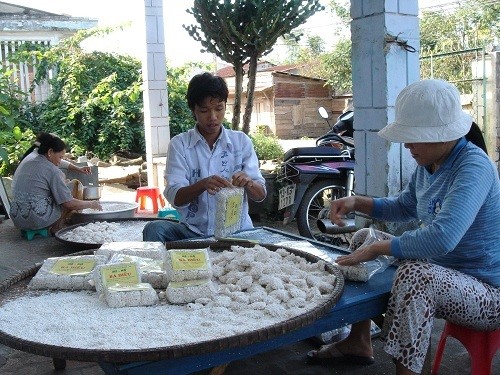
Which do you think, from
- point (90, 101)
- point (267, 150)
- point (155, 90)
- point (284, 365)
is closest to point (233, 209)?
point (284, 365)

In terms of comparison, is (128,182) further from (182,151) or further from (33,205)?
(182,151)

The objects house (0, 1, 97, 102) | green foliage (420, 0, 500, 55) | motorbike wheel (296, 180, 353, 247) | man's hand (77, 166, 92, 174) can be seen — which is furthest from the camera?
green foliage (420, 0, 500, 55)

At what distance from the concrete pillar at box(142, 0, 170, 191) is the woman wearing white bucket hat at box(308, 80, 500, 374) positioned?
5.70 meters

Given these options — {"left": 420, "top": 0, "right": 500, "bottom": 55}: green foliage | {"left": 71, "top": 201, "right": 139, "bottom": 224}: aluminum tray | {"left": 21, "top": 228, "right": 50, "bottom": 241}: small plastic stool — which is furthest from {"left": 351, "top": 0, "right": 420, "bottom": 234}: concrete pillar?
{"left": 420, "top": 0, "right": 500, "bottom": 55}: green foliage

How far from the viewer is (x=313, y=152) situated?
556 centimetres

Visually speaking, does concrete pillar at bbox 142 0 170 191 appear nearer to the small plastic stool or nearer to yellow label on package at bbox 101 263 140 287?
the small plastic stool

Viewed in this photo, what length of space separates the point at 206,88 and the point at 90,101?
28.6 ft

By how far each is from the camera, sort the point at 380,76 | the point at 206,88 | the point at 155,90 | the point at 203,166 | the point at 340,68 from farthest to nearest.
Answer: the point at 340,68
the point at 155,90
the point at 380,76
the point at 203,166
the point at 206,88

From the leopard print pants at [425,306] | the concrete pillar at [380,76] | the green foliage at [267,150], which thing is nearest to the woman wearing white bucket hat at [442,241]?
the leopard print pants at [425,306]

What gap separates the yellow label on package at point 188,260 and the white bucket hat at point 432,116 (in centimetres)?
87

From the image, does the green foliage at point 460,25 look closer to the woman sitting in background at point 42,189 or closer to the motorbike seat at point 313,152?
the motorbike seat at point 313,152

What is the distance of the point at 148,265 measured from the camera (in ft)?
7.30

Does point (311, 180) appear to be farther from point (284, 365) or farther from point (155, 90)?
point (155, 90)

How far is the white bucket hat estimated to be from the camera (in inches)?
81.6
